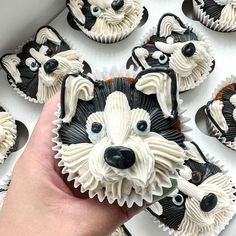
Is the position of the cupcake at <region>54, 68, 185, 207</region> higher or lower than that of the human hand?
higher

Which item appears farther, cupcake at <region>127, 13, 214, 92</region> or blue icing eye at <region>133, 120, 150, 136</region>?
cupcake at <region>127, 13, 214, 92</region>

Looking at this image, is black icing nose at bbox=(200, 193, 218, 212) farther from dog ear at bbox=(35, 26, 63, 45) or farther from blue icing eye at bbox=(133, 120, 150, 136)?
dog ear at bbox=(35, 26, 63, 45)

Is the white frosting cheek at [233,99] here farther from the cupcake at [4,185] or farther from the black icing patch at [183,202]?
the cupcake at [4,185]

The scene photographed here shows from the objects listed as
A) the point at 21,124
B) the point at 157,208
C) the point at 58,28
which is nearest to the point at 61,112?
the point at 157,208

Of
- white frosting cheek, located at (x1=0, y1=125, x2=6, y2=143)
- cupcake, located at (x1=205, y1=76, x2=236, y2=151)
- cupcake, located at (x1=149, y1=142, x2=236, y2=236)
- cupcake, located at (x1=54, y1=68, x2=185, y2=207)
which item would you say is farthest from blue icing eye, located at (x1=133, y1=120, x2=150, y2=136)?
white frosting cheek, located at (x1=0, y1=125, x2=6, y2=143)

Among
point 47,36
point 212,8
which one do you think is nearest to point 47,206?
point 47,36

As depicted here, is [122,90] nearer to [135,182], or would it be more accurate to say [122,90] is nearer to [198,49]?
[135,182]

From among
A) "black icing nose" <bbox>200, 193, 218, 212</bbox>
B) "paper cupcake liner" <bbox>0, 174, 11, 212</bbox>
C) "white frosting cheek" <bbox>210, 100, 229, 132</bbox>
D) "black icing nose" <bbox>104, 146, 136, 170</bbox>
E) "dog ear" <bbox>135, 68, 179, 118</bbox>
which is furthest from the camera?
"white frosting cheek" <bbox>210, 100, 229, 132</bbox>

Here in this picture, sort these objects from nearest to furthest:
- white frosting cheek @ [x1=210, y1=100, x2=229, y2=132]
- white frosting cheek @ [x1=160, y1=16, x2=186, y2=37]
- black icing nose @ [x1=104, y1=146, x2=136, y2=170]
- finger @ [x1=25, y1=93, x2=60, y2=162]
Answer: black icing nose @ [x1=104, y1=146, x2=136, y2=170]
finger @ [x1=25, y1=93, x2=60, y2=162]
white frosting cheek @ [x1=210, y1=100, x2=229, y2=132]
white frosting cheek @ [x1=160, y1=16, x2=186, y2=37]
